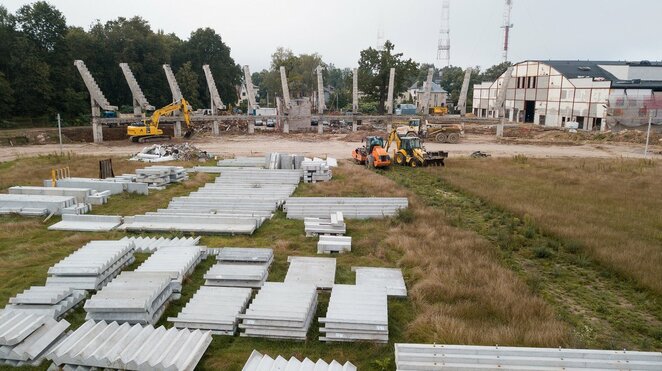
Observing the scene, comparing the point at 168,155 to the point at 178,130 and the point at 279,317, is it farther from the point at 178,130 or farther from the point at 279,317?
the point at 279,317

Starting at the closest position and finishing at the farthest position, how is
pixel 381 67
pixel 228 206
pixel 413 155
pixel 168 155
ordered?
1. pixel 228 206
2. pixel 413 155
3. pixel 168 155
4. pixel 381 67

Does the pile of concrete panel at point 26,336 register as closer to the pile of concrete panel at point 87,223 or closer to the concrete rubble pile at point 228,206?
the concrete rubble pile at point 228,206

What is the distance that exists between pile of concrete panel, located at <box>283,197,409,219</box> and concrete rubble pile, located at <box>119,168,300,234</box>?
0.82 m

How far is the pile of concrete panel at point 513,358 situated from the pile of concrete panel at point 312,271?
2.75m

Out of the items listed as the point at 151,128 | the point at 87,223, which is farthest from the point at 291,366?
the point at 151,128

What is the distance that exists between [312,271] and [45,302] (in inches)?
176

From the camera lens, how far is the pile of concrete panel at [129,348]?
554cm

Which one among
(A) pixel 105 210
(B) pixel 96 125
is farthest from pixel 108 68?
(A) pixel 105 210

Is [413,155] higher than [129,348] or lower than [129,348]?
higher

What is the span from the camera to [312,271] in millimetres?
8898

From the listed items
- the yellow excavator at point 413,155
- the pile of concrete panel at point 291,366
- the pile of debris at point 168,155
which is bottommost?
the pile of concrete panel at point 291,366

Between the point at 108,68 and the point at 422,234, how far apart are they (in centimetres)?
4541

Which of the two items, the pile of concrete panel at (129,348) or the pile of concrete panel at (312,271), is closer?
the pile of concrete panel at (129,348)

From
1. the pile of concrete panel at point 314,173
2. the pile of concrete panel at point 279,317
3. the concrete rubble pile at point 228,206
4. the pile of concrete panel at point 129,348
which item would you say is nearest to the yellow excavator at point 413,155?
the pile of concrete panel at point 314,173
